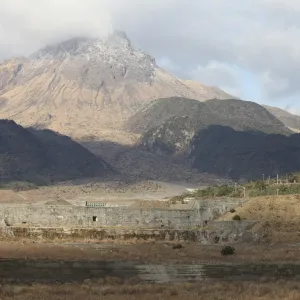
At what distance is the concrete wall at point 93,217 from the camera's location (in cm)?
7444

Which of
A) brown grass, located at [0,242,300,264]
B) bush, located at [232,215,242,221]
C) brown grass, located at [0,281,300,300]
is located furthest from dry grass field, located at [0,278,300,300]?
bush, located at [232,215,242,221]

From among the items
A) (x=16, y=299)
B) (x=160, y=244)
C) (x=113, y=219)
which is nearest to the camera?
(x=16, y=299)

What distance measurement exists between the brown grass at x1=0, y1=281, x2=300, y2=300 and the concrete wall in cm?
4248

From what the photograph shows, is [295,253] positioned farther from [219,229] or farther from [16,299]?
[16,299]

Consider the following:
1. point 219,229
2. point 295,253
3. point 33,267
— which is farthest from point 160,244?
point 33,267

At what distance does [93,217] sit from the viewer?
247ft

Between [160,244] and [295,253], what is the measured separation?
1827 cm

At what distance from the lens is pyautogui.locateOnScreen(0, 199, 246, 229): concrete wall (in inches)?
2931

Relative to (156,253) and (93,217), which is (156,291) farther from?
(93,217)

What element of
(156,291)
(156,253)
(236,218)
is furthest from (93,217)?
(156,291)

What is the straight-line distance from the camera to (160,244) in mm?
65812

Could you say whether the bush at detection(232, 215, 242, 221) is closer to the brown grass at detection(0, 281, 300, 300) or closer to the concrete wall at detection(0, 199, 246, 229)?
the concrete wall at detection(0, 199, 246, 229)

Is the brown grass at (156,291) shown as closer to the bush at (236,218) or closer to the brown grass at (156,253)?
the brown grass at (156,253)

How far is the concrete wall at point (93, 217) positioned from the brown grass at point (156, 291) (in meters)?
42.5
